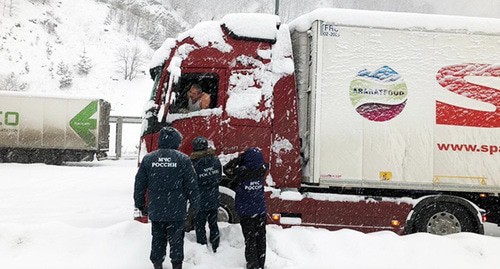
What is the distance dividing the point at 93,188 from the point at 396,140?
9.57 m

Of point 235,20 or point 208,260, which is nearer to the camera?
point 208,260

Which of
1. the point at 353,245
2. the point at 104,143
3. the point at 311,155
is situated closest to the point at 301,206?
the point at 311,155

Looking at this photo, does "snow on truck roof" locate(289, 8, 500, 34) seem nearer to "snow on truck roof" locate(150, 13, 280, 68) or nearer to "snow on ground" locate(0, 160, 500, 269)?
"snow on truck roof" locate(150, 13, 280, 68)

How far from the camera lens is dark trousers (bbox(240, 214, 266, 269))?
5332mm

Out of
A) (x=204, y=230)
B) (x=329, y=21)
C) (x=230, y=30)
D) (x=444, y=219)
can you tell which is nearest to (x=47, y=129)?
(x=230, y=30)

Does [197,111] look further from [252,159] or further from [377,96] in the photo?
[377,96]

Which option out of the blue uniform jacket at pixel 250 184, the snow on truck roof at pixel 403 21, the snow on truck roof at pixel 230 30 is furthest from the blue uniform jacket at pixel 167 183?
the snow on truck roof at pixel 403 21

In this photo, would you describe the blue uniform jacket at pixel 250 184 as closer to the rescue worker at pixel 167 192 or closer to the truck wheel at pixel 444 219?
the rescue worker at pixel 167 192

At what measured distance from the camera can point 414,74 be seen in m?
6.84

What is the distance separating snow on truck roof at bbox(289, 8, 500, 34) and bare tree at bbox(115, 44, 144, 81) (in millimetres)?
44279

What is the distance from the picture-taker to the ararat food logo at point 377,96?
677 cm

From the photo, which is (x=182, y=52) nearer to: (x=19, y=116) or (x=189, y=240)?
(x=189, y=240)

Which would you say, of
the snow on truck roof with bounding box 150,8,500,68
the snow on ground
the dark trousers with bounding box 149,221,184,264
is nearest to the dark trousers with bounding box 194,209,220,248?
the snow on ground

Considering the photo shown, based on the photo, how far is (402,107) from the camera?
22.2 ft
